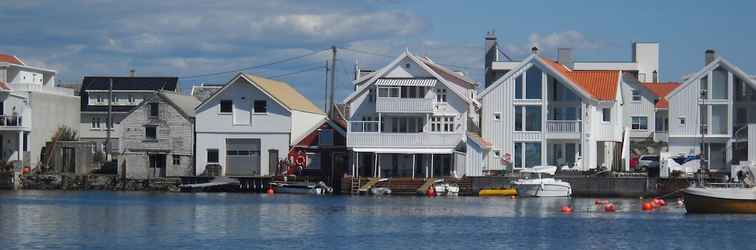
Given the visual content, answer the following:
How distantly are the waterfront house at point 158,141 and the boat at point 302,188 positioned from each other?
7.94m

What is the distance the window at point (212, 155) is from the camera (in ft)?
293

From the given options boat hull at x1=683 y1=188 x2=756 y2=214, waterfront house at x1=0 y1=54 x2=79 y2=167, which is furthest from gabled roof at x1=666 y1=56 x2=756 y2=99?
waterfront house at x1=0 y1=54 x2=79 y2=167

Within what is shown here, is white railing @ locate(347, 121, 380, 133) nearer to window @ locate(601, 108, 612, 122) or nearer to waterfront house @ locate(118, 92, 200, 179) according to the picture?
waterfront house @ locate(118, 92, 200, 179)

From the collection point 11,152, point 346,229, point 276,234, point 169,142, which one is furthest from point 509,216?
point 11,152

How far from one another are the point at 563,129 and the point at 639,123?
15752 mm

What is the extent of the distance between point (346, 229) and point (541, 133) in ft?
101

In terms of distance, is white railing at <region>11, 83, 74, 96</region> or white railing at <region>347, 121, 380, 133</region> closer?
white railing at <region>347, 121, 380, 133</region>

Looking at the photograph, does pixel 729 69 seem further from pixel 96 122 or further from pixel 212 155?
pixel 96 122

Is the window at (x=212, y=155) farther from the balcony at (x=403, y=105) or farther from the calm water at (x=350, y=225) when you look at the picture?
the calm water at (x=350, y=225)

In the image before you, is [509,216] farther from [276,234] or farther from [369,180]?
[369,180]

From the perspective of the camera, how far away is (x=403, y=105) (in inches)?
3342

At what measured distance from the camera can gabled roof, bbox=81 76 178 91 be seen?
382 feet

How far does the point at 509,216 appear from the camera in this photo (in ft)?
210

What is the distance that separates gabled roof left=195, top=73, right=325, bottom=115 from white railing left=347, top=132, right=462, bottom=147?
5.87m
